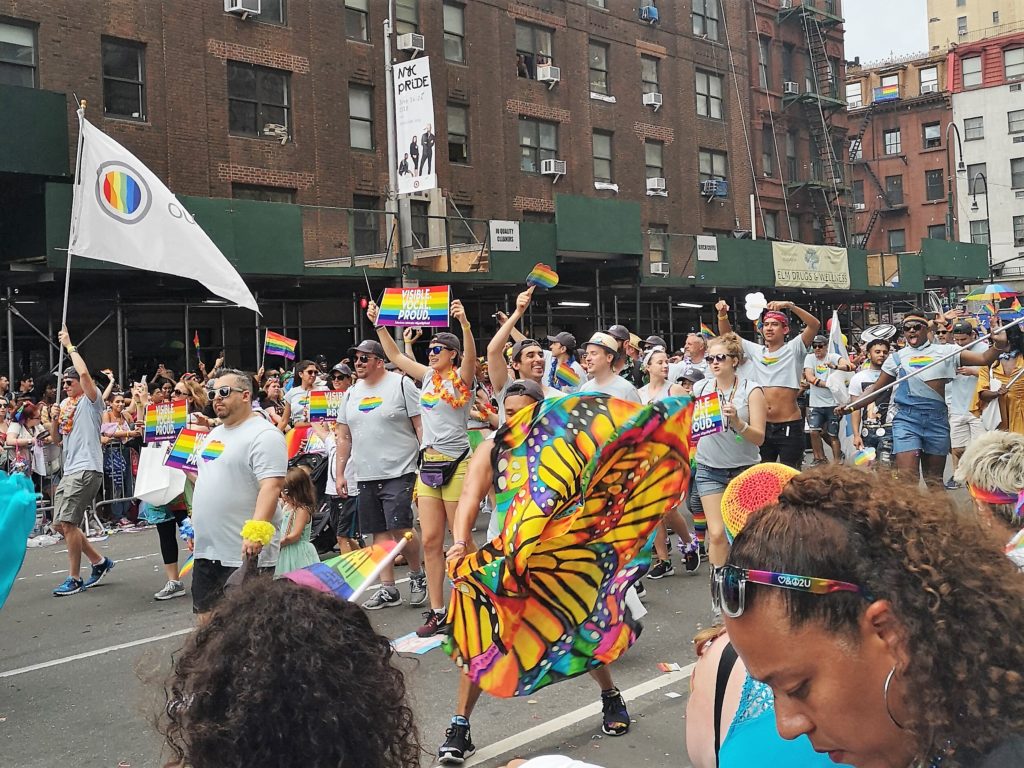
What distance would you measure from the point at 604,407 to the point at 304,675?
2.64 m

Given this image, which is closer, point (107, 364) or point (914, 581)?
point (914, 581)

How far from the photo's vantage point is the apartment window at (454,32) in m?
28.3

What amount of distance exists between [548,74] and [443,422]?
24.7 metres

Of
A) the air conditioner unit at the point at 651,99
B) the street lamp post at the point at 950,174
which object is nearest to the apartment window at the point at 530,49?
the air conditioner unit at the point at 651,99

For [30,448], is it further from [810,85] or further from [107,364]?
[810,85]

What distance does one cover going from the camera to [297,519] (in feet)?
19.3

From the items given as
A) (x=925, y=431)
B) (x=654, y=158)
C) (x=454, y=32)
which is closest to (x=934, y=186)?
(x=654, y=158)

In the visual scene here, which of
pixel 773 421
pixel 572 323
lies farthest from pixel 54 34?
pixel 773 421

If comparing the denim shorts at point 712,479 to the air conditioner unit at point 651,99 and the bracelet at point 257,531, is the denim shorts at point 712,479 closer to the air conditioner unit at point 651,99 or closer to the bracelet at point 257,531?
the bracelet at point 257,531

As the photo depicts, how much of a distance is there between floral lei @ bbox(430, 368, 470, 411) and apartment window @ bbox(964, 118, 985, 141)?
59995 mm

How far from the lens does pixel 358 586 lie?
2.28 m

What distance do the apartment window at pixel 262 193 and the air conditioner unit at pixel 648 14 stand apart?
14960mm

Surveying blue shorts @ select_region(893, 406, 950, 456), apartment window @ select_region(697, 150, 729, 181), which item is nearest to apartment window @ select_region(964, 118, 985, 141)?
apartment window @ select_region(697, 150, 729, 181)

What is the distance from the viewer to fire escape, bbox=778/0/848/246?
134 ft
